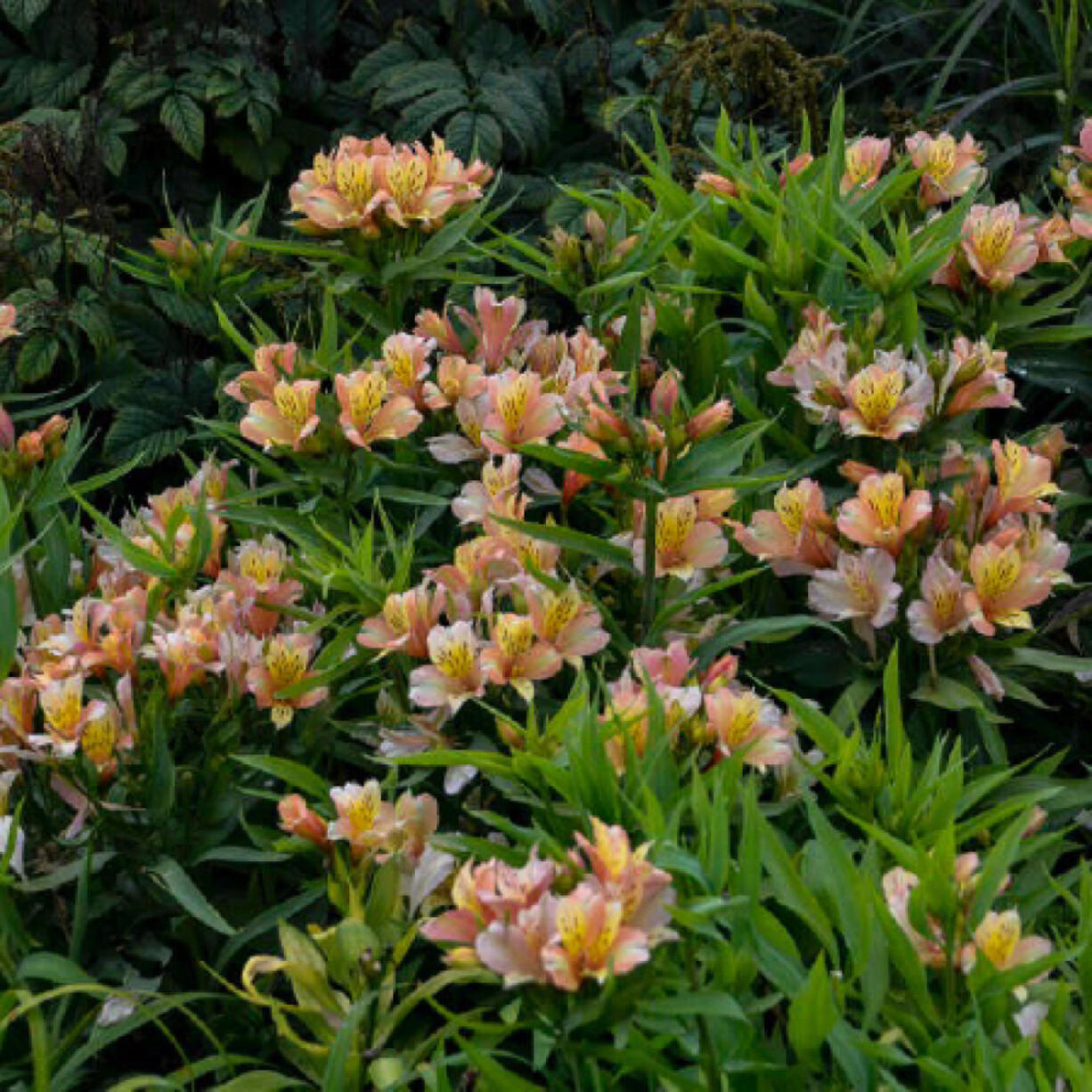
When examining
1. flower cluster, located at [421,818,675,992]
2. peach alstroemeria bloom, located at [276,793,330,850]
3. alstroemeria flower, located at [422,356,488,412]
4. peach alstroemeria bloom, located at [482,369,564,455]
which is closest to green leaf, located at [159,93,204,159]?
alstroemeria flower, located at [422,356,488,412]

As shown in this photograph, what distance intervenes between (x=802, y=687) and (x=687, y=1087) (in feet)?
2.07

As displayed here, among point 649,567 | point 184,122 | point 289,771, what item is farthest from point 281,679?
point 184,122

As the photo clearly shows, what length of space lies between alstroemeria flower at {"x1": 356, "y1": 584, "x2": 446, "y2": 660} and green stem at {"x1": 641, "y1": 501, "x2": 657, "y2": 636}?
0.62ft

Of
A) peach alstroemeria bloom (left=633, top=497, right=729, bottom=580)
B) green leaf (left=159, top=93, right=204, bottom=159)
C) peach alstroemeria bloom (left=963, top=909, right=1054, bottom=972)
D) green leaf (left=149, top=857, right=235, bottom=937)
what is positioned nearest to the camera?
peach alstroemeria bloom (left=963, top=909, right=1054, bottom=972)

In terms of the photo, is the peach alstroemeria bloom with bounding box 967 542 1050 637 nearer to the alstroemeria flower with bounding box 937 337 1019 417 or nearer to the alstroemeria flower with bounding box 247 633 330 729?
the alstroemeria flower with bounding box 937 337 1019 417

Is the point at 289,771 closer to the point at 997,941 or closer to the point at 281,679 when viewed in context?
the point at 281,679

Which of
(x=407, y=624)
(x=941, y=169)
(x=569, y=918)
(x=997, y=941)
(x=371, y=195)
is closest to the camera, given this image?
(x=569, y=918)

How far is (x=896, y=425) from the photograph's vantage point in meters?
1.70

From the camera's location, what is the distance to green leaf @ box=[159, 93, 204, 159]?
314 cm

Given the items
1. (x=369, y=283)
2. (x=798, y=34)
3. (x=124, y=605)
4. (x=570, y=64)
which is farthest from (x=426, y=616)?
(x=798, y=34)

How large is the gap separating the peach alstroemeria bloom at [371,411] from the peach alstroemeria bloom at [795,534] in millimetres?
349

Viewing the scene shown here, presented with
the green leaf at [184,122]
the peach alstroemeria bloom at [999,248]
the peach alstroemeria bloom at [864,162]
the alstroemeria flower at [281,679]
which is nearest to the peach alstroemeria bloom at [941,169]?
the peach alstroemeria bloom at [864,162]

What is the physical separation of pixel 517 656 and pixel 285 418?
0.41 metres

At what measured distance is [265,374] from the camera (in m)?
1.85
